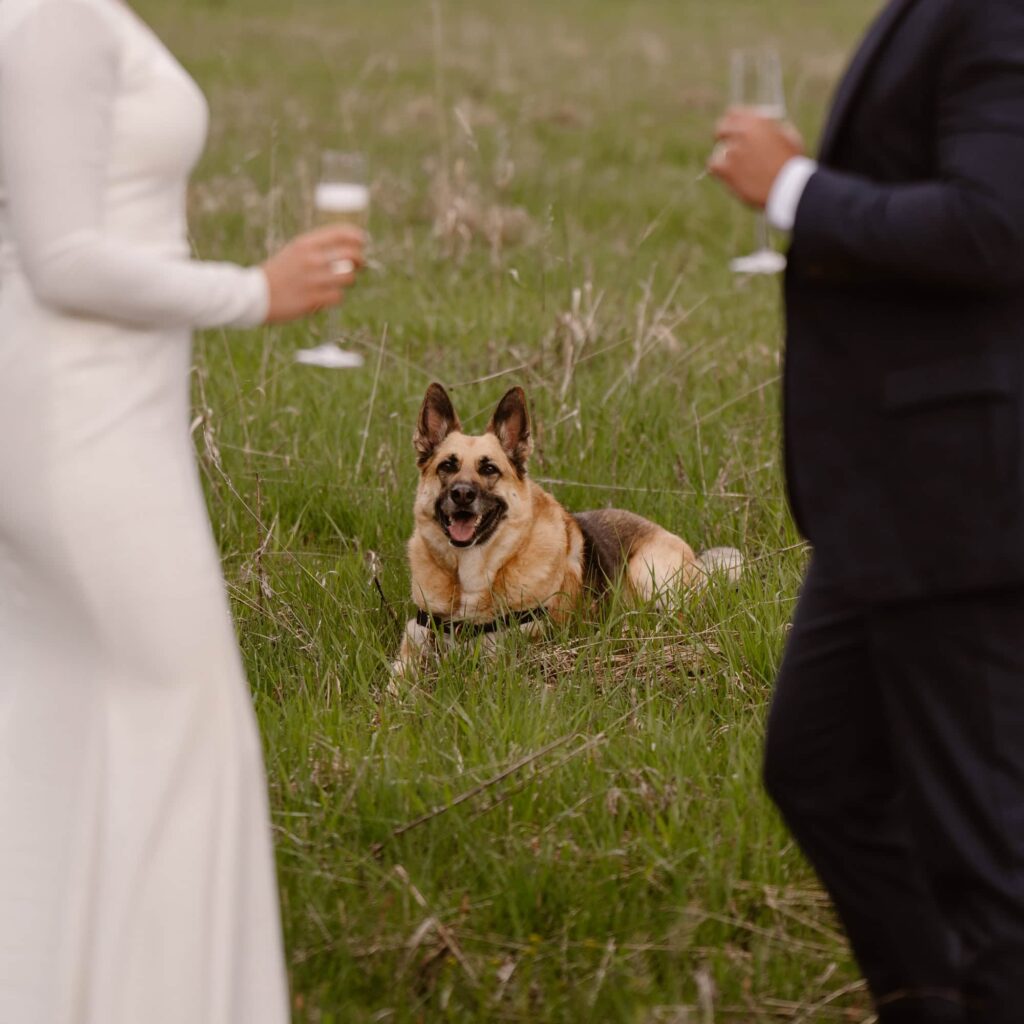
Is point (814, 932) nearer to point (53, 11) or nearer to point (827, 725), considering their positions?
point (827, 725)

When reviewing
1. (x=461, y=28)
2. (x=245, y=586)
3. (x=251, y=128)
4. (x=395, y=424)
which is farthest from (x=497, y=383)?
(x=461, y=28)

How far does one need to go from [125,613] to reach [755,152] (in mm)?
1319

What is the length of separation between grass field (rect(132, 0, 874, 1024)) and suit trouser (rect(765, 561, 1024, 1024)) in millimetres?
371

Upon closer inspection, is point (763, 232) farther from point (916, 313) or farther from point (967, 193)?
point (967, 193)

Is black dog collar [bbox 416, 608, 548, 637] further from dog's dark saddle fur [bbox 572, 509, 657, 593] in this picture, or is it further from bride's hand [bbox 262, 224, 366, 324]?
bride's hand [bbox 262, 224, 366, 324]

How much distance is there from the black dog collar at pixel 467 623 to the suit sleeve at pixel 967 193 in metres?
2.56

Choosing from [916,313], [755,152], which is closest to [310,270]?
[755,152]

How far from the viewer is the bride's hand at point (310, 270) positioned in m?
2.81

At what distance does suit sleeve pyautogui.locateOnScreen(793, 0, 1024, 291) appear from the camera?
2365 mm

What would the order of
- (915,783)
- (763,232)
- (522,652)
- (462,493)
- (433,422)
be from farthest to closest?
(433,422) < (462,493) < (522,652) < (763,232) < (915,783)

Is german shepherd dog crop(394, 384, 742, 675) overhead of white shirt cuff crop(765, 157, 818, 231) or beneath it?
beneath

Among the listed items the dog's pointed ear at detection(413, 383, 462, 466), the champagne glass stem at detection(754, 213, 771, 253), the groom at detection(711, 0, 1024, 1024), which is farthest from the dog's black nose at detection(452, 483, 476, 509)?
the groom at detection(711, 0, 1024, 1024)

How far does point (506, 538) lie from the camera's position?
5801mm

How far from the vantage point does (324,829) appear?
143 inches
